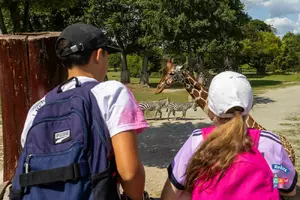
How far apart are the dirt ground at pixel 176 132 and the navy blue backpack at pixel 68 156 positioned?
426 cm

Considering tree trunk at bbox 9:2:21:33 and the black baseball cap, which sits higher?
tree trunk at bbox 9:2:21:33

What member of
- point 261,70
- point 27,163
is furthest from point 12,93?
point 261,70

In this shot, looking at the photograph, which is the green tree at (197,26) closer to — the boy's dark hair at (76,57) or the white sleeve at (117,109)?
the boy's dark hair at (76,57)

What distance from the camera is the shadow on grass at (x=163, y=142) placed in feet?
25.3

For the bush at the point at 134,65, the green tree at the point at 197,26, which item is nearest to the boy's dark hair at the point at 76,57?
the green tree at the point at 197,26

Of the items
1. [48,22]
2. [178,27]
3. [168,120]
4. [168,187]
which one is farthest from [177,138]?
[48,22]

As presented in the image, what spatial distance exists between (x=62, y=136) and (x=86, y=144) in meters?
0.11

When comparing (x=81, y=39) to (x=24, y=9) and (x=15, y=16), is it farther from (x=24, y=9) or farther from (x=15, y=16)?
(x=24, y=9)

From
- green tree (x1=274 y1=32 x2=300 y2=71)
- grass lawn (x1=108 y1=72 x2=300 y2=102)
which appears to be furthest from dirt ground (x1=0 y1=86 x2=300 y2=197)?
green tree (x1=274 y1=32 x2=300 y2=71)

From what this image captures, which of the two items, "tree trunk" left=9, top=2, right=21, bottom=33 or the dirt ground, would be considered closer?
"tree trunk" left=9, top=2, right=21, bottom=33

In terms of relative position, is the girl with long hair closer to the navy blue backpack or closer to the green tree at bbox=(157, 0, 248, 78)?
the navy blue backpack

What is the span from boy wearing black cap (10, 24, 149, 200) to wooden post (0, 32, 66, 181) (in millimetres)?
1319

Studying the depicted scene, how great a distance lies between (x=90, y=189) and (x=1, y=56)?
1890mm

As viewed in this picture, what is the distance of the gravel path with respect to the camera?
6934 millimetres
